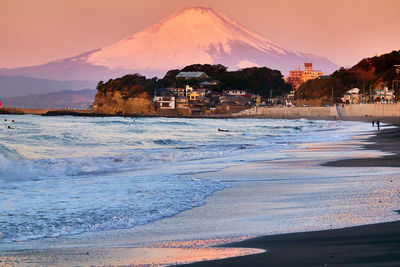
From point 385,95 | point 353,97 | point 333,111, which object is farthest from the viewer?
point 353,97

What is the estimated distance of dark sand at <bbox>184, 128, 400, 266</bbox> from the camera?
176 inches

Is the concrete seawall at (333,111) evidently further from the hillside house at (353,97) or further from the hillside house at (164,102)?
the hillside house at (353,97)

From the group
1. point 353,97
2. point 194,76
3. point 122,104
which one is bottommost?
point 122,104

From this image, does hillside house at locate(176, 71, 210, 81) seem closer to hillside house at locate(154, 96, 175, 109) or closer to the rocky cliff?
the rocky cliff

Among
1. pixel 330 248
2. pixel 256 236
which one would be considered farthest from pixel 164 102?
pixel 330 248

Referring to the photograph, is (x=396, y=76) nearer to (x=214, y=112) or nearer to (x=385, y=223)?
(x=214, y=112)

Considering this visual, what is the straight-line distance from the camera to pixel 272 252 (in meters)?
5.01

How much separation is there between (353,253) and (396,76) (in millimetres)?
142081

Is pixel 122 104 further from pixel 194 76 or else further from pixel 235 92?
pixel 235 92

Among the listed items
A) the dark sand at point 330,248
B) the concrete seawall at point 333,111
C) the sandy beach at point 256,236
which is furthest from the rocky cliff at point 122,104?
the dark sand at point 330,248

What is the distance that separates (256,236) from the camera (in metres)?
5.89

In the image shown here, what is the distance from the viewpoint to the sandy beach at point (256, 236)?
191 inches

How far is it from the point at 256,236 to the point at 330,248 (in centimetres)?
107

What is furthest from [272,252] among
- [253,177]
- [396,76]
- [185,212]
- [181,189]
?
[396,76]
